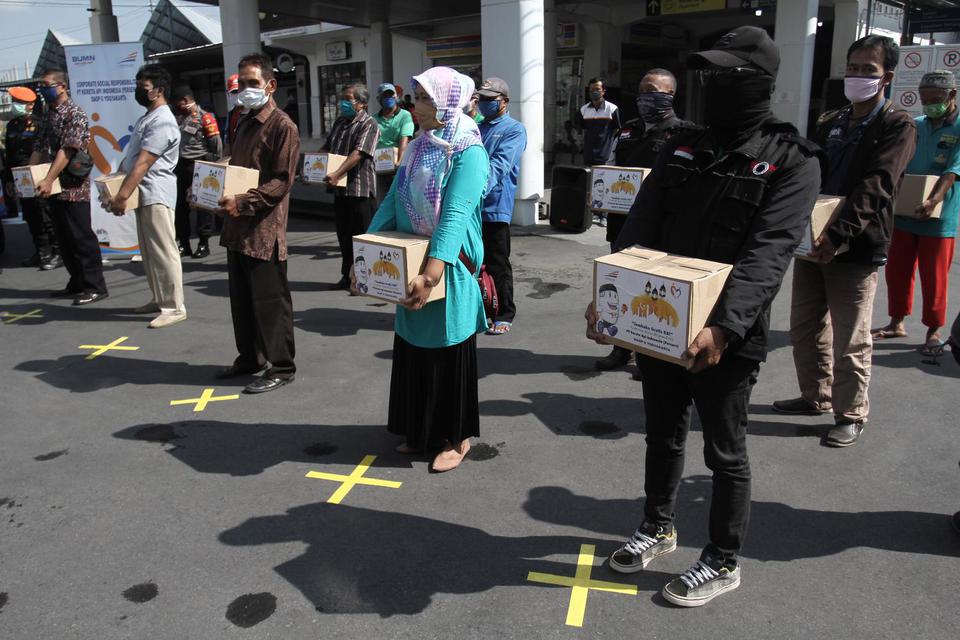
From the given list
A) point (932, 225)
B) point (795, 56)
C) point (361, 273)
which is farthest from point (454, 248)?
point (795, 56)

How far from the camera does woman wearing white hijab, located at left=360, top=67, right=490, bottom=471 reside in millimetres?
3375

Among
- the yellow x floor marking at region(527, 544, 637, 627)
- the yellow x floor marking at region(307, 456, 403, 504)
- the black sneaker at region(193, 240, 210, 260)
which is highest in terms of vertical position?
the black sneaker at region(193, 240, 210, 260)

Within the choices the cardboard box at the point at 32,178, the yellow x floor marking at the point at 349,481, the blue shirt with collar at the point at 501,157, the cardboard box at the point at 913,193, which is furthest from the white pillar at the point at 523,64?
the yellow x floor marking at the point at 349,481

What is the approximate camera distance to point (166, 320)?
6414 millimetres

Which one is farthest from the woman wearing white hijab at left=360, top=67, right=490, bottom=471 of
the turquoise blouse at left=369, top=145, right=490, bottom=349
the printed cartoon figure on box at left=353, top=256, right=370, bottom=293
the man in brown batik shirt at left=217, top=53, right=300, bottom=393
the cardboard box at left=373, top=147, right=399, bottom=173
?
the cardboard box at left=373, top=147, right=399, bottom=173

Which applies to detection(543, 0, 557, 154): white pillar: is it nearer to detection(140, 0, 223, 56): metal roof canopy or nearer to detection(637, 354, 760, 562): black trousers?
detection(637, 354, 760, 562): black trousers

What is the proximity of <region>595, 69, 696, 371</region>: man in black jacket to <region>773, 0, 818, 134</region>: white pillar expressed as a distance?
27.1ft

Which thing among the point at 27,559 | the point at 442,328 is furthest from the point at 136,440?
the point at 442,328

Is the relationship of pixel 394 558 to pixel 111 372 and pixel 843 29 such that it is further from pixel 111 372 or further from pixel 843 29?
pixel 843 29

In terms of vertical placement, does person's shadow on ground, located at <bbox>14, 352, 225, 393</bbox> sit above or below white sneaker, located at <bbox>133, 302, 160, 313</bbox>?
below

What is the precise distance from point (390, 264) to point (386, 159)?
5132mm

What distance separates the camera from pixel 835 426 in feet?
13.4

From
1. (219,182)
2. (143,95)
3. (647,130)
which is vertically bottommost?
(219,182)

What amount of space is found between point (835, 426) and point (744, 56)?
2512 millimetres
